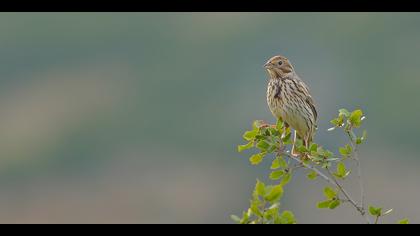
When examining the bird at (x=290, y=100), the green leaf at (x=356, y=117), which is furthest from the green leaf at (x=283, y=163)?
the bird at (x=290, y=100)

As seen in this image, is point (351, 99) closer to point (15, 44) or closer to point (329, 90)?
point (329, 90)

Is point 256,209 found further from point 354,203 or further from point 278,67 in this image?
point 278,67

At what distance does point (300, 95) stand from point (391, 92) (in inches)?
2186

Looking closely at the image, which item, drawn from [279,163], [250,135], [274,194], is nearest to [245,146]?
[250,135]

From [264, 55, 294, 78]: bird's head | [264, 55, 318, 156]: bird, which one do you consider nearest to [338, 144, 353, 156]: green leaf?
[264, 55, 318, 156]: bird

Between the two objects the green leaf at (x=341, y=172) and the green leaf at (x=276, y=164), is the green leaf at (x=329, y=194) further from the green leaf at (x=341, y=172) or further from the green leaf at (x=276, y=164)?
the green leaf at (x=276, y=164)

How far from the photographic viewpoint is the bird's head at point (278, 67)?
10.4 meters

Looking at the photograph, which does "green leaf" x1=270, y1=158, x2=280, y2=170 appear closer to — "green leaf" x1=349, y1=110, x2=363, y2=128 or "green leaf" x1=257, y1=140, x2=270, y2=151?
"green leaf" x1=257, y1=140, x2=270, y2=151

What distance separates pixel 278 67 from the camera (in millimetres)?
10406

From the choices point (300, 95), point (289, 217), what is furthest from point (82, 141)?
point (289, 217)

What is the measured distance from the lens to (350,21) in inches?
3127

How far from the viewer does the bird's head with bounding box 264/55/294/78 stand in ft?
34.0

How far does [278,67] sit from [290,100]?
1.39 ft
